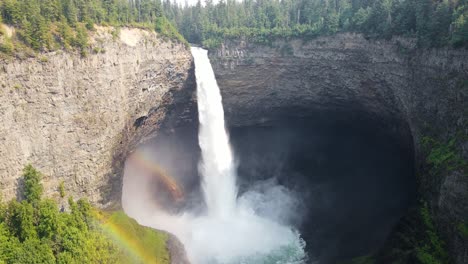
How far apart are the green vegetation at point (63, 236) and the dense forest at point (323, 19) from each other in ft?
81.5

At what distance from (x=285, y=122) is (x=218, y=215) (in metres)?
16.3

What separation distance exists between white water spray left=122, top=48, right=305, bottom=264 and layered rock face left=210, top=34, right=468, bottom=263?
3.66 metres

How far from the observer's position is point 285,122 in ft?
175

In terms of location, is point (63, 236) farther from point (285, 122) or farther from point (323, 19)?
point (323, 19)

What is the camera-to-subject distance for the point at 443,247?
25344 millimetres

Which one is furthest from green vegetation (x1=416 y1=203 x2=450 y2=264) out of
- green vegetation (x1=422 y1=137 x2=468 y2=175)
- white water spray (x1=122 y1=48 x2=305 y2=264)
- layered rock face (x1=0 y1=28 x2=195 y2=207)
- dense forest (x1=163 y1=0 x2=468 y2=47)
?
layered rock face (x1=0 y1=28 x2=195 y2=207)

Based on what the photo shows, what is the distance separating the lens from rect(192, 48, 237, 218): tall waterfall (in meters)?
45.2

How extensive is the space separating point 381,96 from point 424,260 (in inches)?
746

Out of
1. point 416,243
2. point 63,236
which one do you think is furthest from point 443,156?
point 63,236

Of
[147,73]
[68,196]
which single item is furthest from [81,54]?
[68,196]

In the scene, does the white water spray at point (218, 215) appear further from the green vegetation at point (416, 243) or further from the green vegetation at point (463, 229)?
the green vegetation at point (463, 229)

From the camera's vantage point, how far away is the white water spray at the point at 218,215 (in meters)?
36.7

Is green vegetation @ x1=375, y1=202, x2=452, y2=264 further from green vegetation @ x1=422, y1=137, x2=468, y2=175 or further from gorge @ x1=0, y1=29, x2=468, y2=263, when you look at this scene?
green vegetation @ x1=422, y1=137, x2=468, y2=175

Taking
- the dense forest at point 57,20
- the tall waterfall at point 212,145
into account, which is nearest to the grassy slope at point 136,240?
the tall waterfall at point 212,145
